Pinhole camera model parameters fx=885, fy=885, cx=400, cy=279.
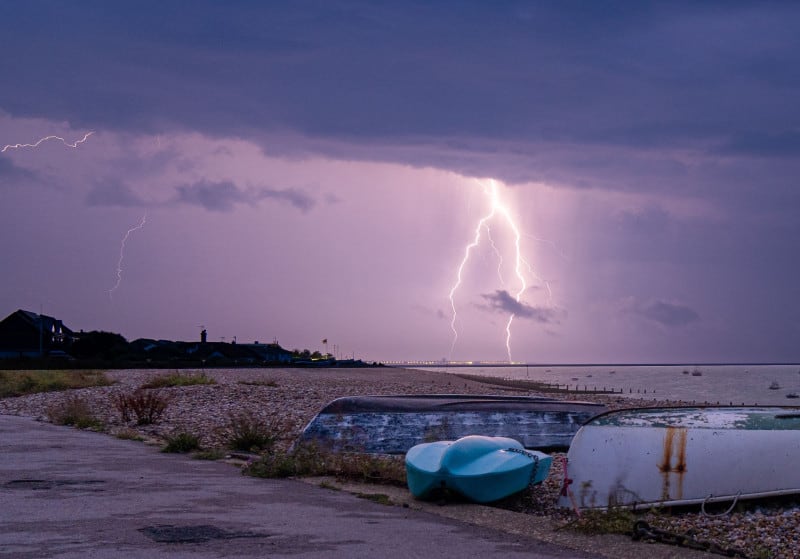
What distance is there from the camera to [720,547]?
7.86 metres

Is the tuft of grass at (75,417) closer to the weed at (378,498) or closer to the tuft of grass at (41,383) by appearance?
the weed at (378,498)

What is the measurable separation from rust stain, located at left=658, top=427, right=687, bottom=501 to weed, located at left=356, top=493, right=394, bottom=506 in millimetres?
3135

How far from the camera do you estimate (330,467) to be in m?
12.6

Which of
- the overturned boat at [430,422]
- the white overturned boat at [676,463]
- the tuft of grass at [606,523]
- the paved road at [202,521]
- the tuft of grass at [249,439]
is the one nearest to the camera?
the paved road at [202,521]

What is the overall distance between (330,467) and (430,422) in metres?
3.96

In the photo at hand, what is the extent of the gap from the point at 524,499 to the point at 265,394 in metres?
21.6

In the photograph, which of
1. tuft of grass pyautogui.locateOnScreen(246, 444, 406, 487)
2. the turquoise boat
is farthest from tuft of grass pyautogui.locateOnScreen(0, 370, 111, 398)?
the turquoise boat

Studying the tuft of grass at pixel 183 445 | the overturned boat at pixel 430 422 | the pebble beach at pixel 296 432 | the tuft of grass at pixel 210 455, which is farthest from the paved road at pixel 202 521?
the overturned boat at pixel 430 422

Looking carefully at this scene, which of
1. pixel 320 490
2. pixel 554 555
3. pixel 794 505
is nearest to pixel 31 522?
pixel 320 490

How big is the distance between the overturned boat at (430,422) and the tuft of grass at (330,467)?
7.47 ft

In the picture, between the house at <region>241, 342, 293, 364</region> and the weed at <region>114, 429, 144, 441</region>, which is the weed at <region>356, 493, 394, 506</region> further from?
the house at <region>241, 342, 293, 364</region>

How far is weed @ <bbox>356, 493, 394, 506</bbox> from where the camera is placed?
33.7 ft

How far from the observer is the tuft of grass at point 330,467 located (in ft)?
39.2

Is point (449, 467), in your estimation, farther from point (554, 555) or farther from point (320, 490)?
point (554, 555)
